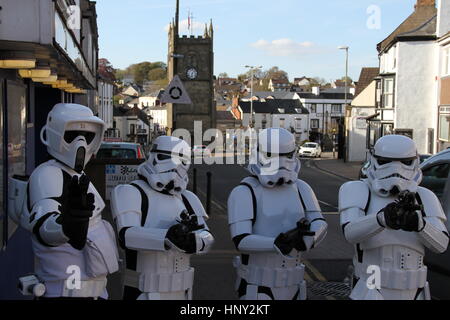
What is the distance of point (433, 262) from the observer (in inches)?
243

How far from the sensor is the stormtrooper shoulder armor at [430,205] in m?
4.56

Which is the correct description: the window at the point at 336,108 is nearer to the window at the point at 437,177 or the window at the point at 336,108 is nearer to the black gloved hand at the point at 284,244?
the window at the point at 437,177

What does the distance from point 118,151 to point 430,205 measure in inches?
472

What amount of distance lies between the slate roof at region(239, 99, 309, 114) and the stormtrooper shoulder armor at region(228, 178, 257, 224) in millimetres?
76878

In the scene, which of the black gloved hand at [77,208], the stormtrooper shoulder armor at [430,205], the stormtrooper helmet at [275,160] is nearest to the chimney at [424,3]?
the stormtrooper shoulder armor at [430,205]

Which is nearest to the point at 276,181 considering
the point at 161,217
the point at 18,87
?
the point at 161,217

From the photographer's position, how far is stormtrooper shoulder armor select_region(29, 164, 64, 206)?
12.9 feet

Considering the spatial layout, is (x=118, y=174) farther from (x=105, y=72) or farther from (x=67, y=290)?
(x=105, y=72)

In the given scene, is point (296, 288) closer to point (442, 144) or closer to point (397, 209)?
point (397, 209)

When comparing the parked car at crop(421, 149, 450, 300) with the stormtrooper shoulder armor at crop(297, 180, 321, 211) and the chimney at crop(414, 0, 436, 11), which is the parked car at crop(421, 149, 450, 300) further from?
the chimney at crop(414, 0, 436, 11)

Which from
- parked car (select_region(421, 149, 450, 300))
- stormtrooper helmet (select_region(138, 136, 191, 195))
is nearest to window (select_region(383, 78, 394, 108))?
parked car (select_region(421, 149, 450, 300))

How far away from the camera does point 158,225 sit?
4.41 metres

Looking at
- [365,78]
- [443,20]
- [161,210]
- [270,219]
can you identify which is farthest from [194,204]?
[365,78]
